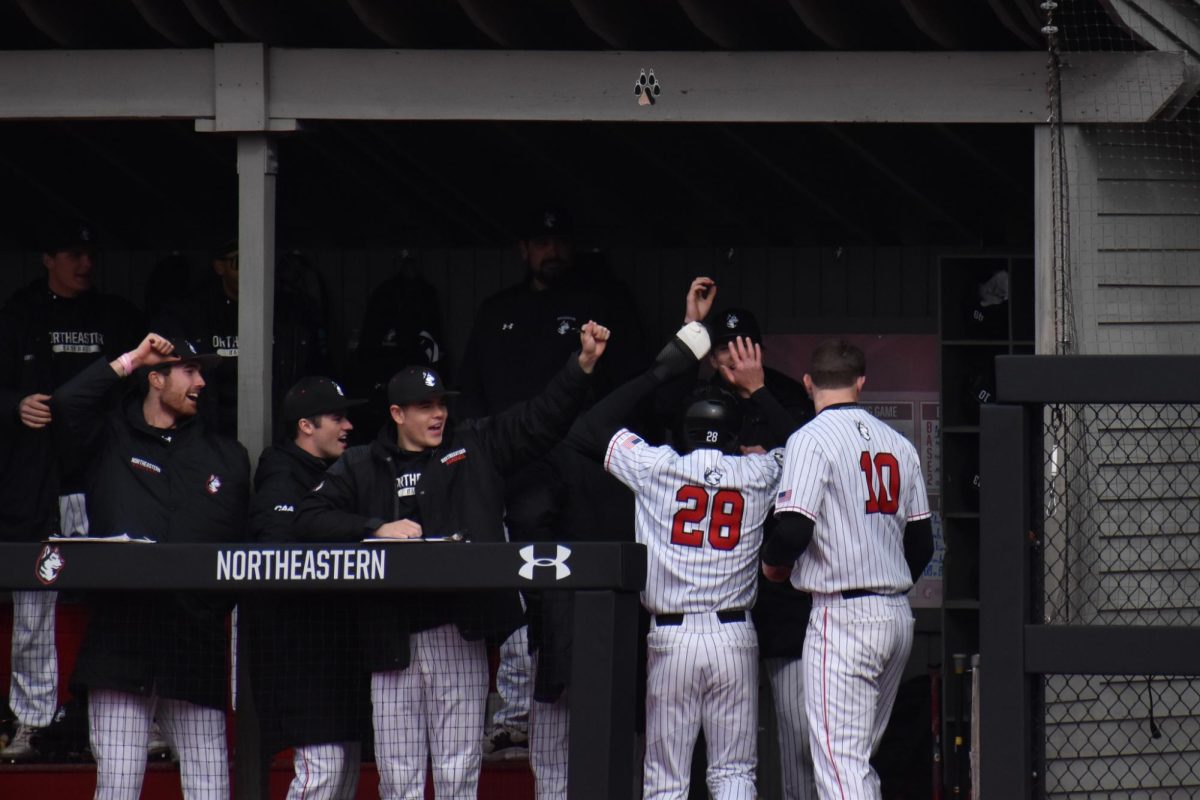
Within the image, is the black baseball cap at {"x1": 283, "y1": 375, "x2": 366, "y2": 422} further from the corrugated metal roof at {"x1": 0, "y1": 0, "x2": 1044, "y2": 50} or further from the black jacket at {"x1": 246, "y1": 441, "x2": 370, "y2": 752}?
the corrugated metal roof at {"x1": 0, "y1": 0, "x2": 1044, "y2": 50}

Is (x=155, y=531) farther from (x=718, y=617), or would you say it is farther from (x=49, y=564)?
(x=718, y=617)

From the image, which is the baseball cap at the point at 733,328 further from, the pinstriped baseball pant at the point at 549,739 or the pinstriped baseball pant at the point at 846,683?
the pinstriped baseball pant at the point at 549,739

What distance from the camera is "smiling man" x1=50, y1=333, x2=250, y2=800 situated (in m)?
6.16

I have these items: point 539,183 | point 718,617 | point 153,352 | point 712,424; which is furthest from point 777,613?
point 539,183

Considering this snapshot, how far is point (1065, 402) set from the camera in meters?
4.64

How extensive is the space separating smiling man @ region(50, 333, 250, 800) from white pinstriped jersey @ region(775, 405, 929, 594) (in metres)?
2.01

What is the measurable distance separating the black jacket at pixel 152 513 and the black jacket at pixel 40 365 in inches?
22.5

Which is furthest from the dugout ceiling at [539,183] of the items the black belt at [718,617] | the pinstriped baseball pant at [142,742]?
the pinstriped baseball pant at [142,742]

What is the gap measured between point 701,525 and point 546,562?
3.88ft

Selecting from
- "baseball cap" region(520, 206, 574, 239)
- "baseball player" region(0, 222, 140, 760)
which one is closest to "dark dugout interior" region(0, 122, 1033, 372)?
"baseball cap" region(520, 206, 574, 239)

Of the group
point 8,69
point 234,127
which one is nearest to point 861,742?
point 234,127

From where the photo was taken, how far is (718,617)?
6.34 m

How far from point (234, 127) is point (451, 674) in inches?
90.8

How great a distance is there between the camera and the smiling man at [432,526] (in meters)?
6.08
